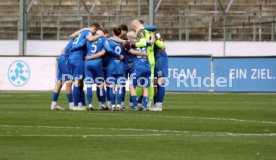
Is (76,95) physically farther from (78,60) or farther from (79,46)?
(79,46)

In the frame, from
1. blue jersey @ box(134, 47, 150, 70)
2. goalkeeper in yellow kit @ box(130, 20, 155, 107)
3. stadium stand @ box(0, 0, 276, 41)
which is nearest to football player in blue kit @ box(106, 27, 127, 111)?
blue jersey @ box(134, 47, 150, 70)

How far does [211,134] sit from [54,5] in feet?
110

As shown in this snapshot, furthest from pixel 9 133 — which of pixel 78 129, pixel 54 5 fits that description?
pixel 54 5

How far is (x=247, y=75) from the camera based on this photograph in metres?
34.8

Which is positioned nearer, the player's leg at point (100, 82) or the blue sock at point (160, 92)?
the blue sock at point (160, 92)

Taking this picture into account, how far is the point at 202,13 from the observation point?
44.3m

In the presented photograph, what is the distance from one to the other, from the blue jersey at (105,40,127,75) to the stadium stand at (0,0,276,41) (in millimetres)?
18620

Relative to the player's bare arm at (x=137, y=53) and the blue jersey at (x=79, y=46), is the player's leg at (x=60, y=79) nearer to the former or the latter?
the blue jersey at (x=79, y=46)

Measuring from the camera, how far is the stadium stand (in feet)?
139

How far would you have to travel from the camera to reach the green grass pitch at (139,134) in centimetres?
1259

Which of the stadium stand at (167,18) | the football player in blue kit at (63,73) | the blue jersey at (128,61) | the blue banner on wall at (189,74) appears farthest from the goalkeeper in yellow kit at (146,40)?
A: the stadium stand at (167,18)

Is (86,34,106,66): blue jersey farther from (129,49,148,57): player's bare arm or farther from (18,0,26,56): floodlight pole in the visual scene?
(18,0,26,56): floodlight pole

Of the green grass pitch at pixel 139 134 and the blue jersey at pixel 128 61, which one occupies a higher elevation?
the blue jersey at pixel 128 61

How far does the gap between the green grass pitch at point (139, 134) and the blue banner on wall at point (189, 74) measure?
37.1 ft
